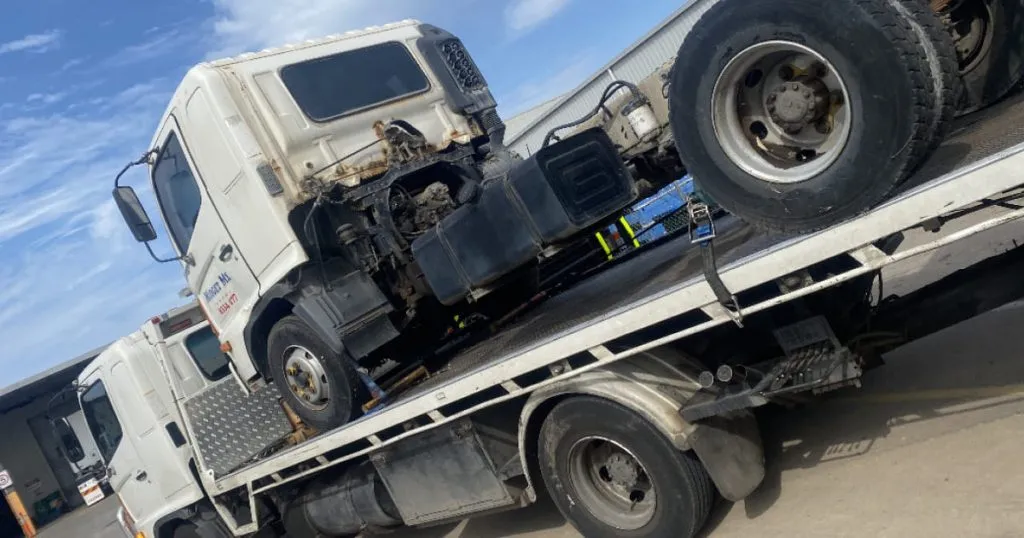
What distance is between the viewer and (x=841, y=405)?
486 centimetres

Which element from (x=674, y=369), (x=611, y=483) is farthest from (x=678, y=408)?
(x=611, y=483)

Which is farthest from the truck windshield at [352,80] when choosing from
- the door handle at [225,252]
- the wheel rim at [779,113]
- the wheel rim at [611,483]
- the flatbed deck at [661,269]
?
the wheel rim at [779,113]

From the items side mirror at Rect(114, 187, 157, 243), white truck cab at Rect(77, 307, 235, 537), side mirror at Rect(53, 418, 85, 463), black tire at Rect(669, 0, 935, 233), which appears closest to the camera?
black tire at Rect(669, 0, 935, 233)

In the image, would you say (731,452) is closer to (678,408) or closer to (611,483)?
(678,408)

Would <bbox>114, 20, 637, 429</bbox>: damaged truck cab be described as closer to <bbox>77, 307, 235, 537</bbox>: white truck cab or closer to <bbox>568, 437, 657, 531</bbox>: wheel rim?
<bbox>77, 307, 235, 537</bbox>: white truck cab

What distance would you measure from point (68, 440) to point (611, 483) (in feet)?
17.1

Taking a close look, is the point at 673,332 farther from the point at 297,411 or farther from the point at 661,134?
the point at 297,411

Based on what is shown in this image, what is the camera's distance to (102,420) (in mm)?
7000

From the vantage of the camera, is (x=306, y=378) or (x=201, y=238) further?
(x=201, y=238)

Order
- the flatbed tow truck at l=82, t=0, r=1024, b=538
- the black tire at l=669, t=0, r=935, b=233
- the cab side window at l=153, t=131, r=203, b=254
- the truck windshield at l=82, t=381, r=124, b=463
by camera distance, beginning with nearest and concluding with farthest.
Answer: the black tire at l=669, t=0, r=935, b=233, the flatbed tow truck at l=82, t=0, r=1024, b=538, the cab side window at l=153, t=131, r=203, b=254, the truck windshield at l=82, t=381, r=124, b=463

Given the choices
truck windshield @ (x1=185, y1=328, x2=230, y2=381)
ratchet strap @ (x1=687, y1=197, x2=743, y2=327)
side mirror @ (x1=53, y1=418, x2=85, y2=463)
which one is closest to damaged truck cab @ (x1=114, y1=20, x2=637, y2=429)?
truck windshield @ (x1=185, y1=328, x2=230, y2=381)

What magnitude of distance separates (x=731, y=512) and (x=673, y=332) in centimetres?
130

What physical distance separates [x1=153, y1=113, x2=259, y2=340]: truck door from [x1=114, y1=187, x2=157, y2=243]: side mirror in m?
0.16

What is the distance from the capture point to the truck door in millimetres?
5523
